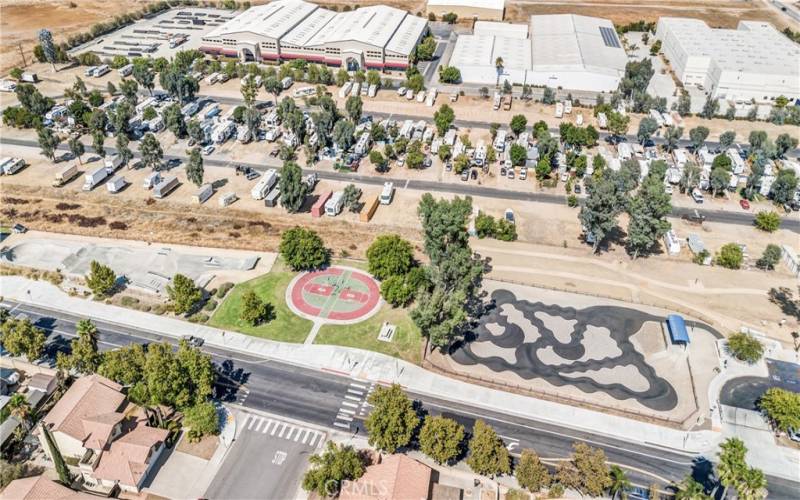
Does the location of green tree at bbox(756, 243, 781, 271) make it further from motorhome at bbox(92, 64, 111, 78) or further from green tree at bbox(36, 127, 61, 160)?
motorhome at bbox(92, 64, 111, 78)

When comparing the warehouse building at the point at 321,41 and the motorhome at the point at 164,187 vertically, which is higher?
the warehouse building at the point at 321,41

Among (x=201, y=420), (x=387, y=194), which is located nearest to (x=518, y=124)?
(x=387, y=194)

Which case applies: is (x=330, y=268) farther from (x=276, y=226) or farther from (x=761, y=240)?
(x=761, y=240)

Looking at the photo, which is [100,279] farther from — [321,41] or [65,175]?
[321,41]

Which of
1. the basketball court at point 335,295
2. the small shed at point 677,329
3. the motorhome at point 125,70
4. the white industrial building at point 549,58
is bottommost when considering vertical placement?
the basketball court at point 335,295

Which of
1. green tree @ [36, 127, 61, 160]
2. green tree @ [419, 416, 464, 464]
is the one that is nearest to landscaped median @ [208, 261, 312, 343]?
green tree @ [419, 416, 464, 464]

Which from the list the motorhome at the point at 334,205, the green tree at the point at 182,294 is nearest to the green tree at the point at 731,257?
the motorhome at the point at 334,205

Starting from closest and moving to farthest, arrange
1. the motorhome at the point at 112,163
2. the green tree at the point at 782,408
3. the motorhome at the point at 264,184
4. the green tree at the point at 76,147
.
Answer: the green tree at the point at 782,408 → the motorhome at the point at 264,184 → the green tree at the point at 76,147 → the motorhome at the point at 112,163

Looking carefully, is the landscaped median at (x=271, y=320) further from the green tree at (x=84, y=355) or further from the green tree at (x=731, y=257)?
the green tree at (x=731, y=257)
